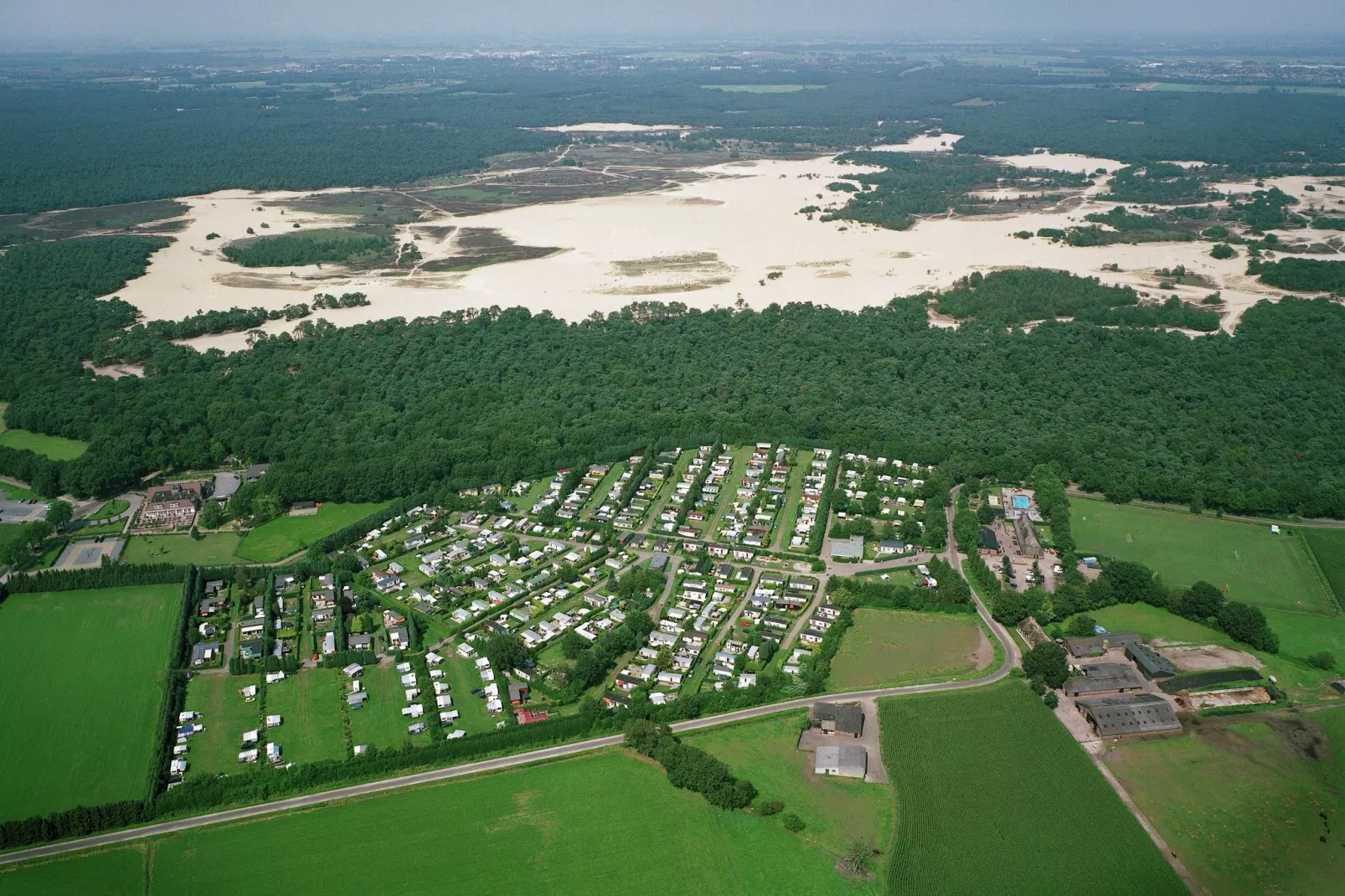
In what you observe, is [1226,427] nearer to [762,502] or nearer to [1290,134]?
[762,502]

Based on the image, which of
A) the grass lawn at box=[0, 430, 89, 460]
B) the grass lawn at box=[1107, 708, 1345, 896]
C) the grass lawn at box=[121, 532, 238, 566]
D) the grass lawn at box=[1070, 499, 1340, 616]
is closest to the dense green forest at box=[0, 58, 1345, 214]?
the grass lawn at box=[0, 430, 89, 460]

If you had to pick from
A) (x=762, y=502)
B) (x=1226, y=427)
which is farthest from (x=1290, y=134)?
(x=762, y=502)

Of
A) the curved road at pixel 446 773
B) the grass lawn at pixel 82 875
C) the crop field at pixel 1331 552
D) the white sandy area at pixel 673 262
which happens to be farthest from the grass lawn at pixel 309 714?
the white sandy area at pixel 673 262

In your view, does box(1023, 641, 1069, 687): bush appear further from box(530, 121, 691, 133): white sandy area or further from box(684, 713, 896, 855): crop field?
box(530, 121, 691, 133): white sandy area

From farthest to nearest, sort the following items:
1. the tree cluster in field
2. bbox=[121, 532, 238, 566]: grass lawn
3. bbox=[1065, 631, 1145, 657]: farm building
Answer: bbox=[121, 532, 238, 566]: grass lawn < bbox=[1065, 631, 1145, 657]: farm building < the tree cluster in field

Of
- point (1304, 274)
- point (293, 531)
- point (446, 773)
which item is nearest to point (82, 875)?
point (446, 773)

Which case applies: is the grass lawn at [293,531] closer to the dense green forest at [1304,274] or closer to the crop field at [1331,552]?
the crop field at [1331,552]

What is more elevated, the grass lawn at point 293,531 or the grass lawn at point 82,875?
the grass lawn at point 82,875

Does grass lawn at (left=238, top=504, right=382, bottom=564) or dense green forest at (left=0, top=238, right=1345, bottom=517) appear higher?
dense green forest at (left=0, top=238, right=1345, bottom=517)
